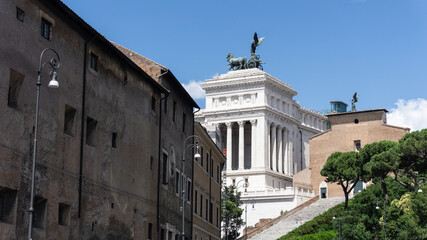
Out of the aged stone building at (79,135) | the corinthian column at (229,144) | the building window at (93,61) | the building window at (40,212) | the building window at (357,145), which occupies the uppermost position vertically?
the corinthian column at (229,144)

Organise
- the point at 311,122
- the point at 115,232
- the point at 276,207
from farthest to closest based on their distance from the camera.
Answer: the point at 311,122, the point at 276,207, the point at 115,232

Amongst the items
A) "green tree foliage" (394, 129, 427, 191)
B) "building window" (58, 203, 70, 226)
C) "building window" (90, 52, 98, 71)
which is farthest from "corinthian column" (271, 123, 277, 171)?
"building window" (58, 203, 70, 226)

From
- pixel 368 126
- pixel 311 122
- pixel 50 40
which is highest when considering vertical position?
pixel 311 122

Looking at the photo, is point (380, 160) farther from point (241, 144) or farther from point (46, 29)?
point (241, 144)

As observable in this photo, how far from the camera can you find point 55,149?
1042 inches

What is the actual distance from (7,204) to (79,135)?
5686 mm

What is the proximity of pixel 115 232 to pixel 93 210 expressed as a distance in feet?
8.66

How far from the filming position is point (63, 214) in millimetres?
27219

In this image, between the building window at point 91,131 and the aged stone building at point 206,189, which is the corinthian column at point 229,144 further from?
the building window at point 91,131

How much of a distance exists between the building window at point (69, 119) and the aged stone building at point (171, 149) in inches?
415

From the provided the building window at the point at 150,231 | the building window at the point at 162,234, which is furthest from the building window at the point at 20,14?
the building window at the point at 162,234

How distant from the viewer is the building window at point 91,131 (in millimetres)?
30000

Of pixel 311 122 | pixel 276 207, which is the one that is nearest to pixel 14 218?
pixel 276 207

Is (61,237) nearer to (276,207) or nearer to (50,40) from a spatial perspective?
(50,40)
